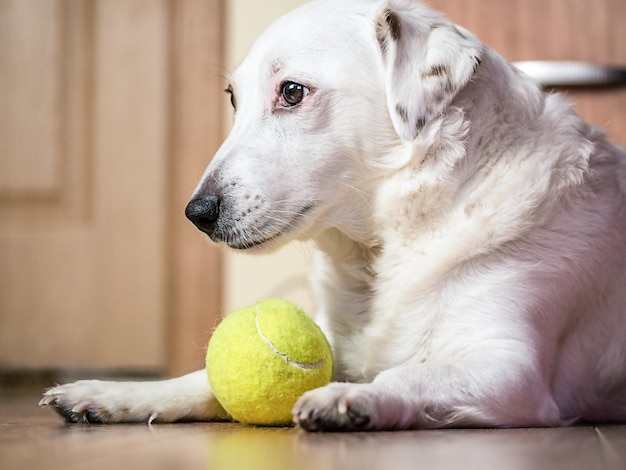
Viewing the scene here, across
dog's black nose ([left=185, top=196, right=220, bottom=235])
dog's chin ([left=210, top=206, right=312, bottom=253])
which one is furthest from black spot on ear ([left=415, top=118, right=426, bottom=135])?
dog's black nose ([left=185, top=196, right=220, bottom=235])

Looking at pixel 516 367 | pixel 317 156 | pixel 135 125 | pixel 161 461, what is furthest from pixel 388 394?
pixel 135 125

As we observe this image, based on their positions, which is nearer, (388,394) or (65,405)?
(388,394)

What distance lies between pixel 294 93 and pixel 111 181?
1.48 meters

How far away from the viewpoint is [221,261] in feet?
9.39

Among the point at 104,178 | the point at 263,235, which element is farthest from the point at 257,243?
the point at 104,178

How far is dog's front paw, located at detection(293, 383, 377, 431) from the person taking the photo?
1.11 meters

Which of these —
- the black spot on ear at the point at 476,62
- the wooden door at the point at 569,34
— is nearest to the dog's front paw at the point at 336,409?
the black spot on ear at the point at 476,62

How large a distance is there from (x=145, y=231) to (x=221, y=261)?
268 millimetres

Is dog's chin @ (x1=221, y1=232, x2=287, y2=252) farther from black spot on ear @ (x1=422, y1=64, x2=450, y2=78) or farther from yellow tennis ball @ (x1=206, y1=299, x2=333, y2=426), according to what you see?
black spot on ear @ (x1=422, y1=64, x2=450, y2=78)

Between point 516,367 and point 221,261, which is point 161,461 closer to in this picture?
point 516,367

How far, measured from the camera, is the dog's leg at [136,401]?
1.37 m

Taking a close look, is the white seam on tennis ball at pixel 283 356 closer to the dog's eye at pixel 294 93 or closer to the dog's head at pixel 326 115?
the dog's head at pixel 326 115

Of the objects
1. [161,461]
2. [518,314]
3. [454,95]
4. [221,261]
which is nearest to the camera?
[161,461]

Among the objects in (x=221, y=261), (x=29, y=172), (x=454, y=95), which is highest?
(x=454, y=95)
